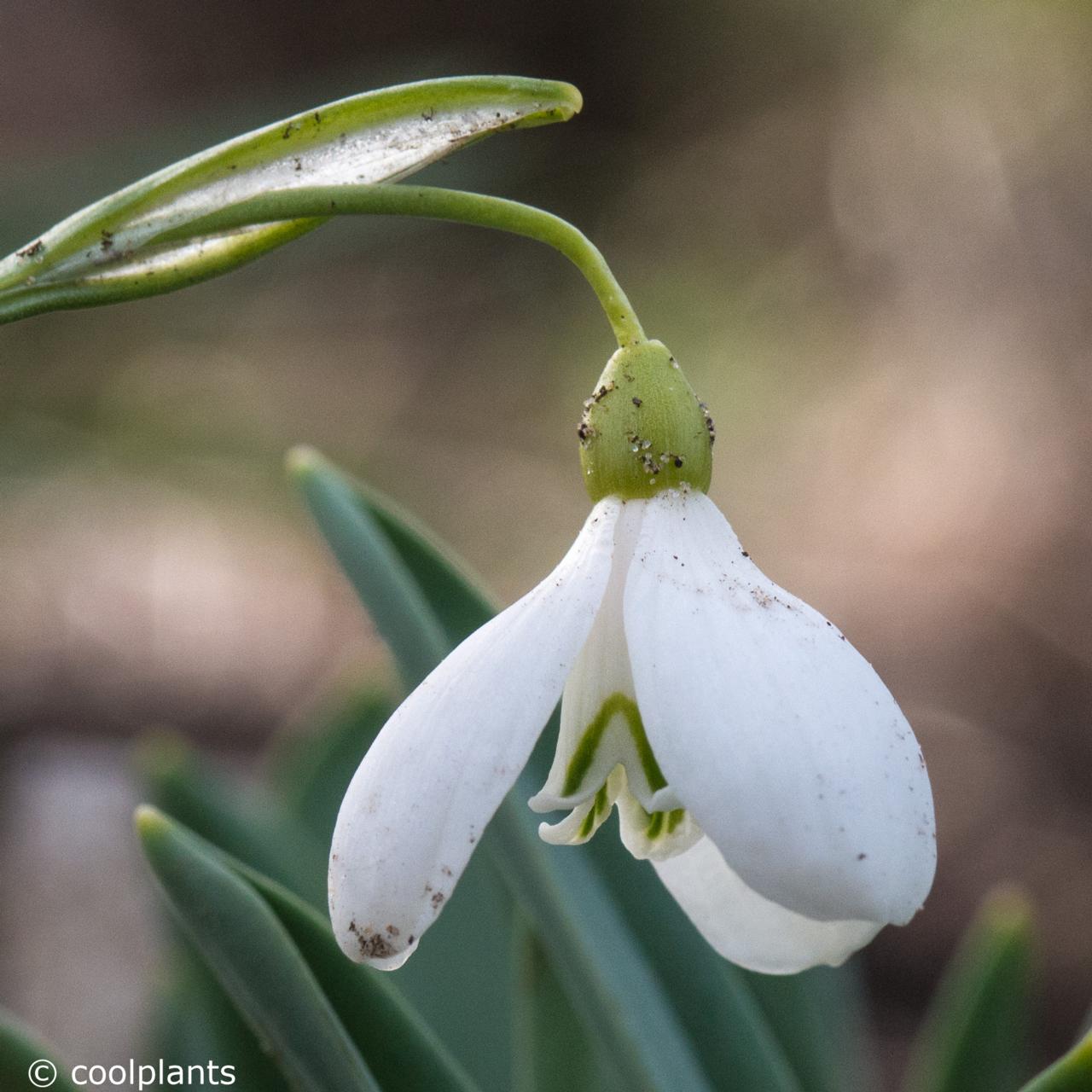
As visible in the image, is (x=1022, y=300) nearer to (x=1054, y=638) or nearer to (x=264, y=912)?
(x=1054, y=638)

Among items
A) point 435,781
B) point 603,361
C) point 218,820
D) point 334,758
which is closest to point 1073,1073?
point 435,781

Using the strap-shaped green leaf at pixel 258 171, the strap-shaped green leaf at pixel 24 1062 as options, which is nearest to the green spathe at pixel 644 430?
the strap-shaped green leaf at pixel 258 171

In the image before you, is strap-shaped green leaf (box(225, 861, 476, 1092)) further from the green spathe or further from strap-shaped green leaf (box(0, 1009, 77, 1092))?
the green spathe

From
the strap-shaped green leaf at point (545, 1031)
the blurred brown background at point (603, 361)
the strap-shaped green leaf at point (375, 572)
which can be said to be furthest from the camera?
the blurred brown background at point (603, 361)

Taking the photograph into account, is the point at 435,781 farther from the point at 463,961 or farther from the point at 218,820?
the point at 463,961

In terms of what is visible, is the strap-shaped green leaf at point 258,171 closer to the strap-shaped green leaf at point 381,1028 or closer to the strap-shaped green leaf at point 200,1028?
the strap-shaped green leaf at point 381,1028

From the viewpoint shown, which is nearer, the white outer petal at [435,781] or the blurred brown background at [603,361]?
the white outer petal at [435,781]

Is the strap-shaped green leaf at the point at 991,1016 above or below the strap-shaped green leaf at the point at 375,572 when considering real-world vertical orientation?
below

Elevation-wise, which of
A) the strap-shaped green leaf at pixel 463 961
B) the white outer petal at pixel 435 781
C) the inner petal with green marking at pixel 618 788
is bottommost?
the strap-shaped green leaf at pixel 463 961
